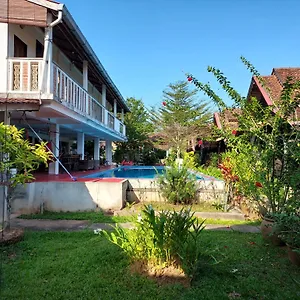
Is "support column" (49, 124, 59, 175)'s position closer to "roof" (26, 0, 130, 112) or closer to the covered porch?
the covered porch

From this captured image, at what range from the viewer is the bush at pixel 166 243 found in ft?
13.8

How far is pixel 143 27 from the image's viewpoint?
1681cm

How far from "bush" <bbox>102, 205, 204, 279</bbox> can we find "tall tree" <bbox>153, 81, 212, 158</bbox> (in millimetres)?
23578

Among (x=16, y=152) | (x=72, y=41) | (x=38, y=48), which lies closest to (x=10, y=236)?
(x=16, y=152)

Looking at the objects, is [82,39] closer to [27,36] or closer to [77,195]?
[27,36]

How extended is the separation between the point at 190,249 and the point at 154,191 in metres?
6.49

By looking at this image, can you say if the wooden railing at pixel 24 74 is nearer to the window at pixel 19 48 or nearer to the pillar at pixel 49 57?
the pillar at pixel 49 57

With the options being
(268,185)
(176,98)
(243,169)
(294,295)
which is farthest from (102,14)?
(176,98)

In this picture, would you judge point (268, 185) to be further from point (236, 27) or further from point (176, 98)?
point (176, 98)

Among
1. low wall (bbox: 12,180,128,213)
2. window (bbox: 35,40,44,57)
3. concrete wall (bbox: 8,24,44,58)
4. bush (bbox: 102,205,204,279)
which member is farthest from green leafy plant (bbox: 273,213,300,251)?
window (bbox: 35,40,44,57)

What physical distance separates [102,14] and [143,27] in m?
3.57

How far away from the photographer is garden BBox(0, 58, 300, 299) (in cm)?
392

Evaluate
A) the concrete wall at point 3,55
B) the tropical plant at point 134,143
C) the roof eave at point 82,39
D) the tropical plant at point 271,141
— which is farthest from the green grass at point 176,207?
the tropical plant at point 134,143

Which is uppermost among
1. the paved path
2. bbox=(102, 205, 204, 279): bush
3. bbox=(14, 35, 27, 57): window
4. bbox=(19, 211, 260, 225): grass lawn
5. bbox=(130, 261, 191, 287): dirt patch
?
bbox=(14, 35, 27, 57): window
